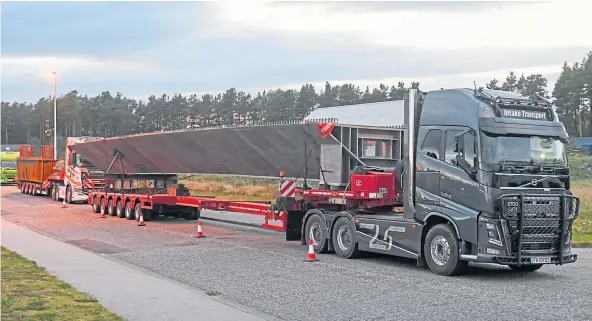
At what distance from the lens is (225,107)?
96562 mm

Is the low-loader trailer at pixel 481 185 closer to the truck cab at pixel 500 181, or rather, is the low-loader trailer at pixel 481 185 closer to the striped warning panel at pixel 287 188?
the truck cab at pixel 500 181

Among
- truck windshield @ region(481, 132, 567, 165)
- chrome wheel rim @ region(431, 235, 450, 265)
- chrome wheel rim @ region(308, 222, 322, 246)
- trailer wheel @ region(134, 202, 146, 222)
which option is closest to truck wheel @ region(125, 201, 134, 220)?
trailer wheel @ region(134, 202, 146, 222)

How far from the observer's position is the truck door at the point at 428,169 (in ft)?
41.5

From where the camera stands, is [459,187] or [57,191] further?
[57,191]

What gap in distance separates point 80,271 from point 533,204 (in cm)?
860

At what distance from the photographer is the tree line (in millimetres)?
81938

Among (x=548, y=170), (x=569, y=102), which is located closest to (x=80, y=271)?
(x=548, y=170)

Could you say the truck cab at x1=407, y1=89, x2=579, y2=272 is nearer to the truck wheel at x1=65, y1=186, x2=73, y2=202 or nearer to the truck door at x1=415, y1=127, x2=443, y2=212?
the truck door at x1=415, y1=127, x2=443, y2=212

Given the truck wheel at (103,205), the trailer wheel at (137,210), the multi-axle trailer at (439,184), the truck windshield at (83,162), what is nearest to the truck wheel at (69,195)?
the truck windshield at (83,162)

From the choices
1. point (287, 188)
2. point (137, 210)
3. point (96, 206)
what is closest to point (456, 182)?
point (287, 188)

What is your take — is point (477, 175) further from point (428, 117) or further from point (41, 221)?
point (41, 221)

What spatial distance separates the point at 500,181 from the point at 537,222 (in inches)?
41.4

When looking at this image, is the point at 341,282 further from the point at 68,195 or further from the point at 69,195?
the point at 68,195

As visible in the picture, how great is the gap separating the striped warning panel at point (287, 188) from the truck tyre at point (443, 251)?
4.73 m
